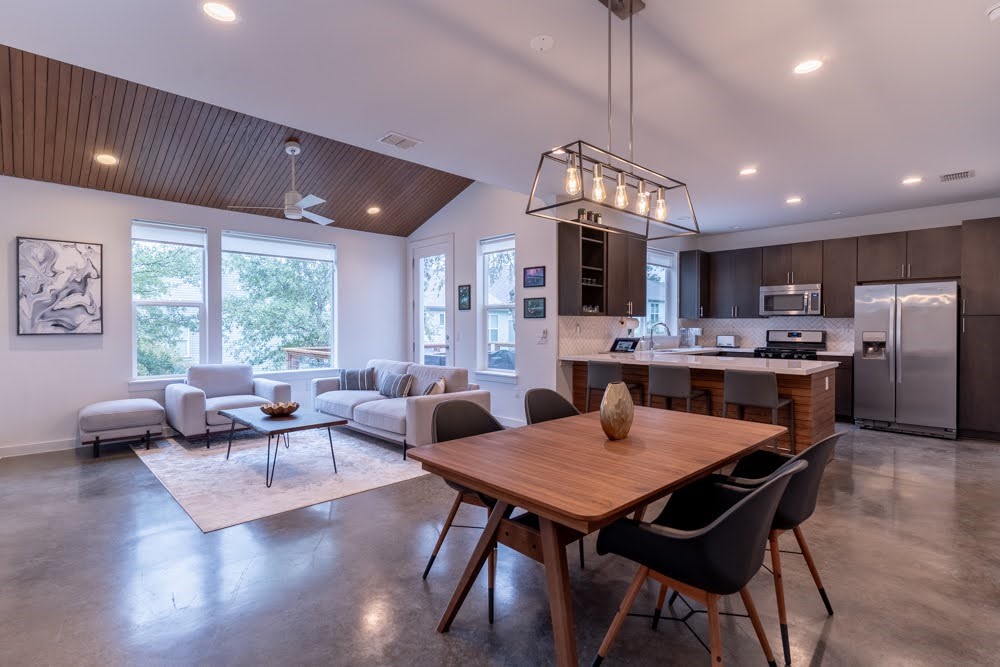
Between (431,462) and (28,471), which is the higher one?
(431,462)

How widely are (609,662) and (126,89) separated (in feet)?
16.8

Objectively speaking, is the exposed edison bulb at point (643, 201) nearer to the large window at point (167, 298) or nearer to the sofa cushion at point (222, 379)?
the sofa cushion at point (222, 379)

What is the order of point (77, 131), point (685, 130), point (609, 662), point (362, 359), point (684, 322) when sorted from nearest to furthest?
1. point (609, 662)
2. point (685, 130)
3. point (77, 131)
4. point (362, 359)
5. point (684, 322)

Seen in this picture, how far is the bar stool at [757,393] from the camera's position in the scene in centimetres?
407

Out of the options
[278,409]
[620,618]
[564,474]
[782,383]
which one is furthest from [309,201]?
[782,383]

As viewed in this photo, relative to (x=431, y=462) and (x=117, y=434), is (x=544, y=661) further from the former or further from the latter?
(x=117, y=434)

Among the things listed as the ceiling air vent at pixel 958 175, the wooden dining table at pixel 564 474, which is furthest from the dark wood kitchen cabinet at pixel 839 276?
the wooden dining table at pixel 564 474

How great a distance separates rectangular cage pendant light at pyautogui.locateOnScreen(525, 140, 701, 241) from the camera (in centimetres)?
214

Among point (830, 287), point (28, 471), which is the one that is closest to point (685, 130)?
point (830, 287)

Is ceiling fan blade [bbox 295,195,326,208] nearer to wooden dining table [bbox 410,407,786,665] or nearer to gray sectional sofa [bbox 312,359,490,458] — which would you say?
gray sectional sofa [bbox 312,359,490,458]

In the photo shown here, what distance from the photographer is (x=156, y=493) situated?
144 inches

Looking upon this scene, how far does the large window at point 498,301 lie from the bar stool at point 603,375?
3.85 feet

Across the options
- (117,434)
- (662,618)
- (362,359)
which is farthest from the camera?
(362,359)

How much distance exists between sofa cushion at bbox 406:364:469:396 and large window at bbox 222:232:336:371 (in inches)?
75.3
